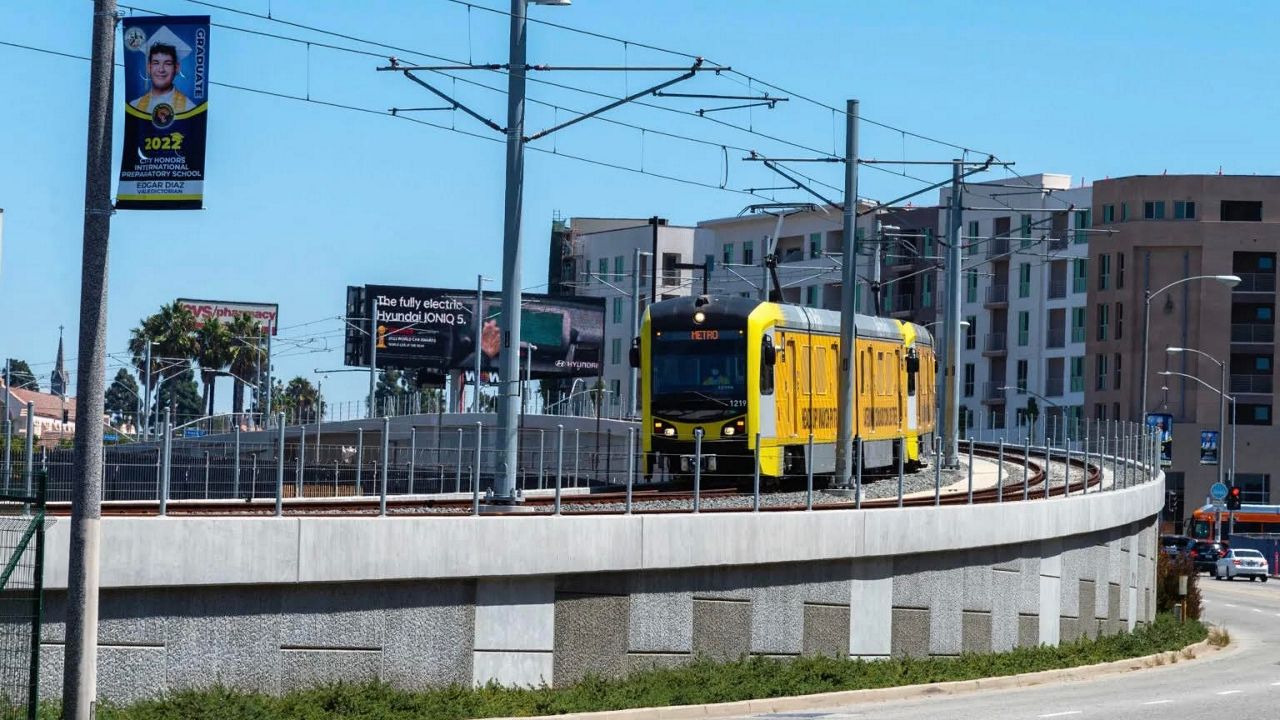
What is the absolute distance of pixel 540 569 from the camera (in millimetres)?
21609

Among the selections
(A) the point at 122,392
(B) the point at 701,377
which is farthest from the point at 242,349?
(B) the point at 701,377

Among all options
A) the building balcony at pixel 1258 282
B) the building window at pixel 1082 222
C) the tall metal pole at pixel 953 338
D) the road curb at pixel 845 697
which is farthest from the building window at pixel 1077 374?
the road curb at pixel 845 697

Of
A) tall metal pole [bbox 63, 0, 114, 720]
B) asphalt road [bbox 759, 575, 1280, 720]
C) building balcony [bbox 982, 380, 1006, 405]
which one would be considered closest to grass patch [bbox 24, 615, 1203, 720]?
Answer: asphalt road [bbox 759, 575, 1280, 720]

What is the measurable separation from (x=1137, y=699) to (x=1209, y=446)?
7488cm

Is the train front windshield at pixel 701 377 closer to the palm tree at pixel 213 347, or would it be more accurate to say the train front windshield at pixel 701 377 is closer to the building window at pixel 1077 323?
the building window at pixel 1077 323

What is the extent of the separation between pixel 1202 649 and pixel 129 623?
86.2ft

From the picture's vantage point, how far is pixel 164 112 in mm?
16219

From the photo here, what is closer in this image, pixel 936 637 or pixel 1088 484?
pixel 936 637

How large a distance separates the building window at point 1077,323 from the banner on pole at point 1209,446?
11.4m

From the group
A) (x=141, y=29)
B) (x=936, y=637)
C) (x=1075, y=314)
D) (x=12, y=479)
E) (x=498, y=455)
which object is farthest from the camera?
(x=1075, y=314)

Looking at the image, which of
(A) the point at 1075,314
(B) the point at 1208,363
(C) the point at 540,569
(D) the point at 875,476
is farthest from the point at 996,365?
(C) the point at 540,569

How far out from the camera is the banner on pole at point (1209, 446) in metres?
96.1

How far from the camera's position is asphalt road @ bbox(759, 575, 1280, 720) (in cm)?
2228

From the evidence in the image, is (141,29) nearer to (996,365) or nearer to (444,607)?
(444,607)
